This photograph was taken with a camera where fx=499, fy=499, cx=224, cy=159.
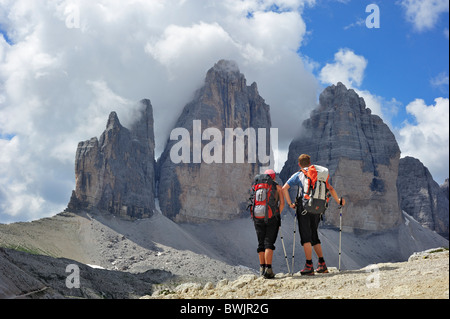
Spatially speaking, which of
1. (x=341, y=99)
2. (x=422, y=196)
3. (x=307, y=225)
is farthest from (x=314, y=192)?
(x=422, y=196)

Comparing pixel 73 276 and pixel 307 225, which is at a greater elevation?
pixel 307 225

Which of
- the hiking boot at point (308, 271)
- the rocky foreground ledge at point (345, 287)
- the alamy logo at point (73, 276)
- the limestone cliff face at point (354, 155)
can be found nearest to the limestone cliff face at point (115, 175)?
the limestone cliff face at point (354, 155)

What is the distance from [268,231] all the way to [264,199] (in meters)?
0.69

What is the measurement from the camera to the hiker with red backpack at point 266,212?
10695 millimetres

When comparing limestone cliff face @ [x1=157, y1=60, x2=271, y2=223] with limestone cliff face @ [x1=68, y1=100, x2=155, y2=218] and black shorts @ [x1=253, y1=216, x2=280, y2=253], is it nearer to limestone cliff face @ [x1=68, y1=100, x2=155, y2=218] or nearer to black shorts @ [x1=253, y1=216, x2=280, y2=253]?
limestone cliff face @ [x1=68, y1=100, x2=155, y2=218]

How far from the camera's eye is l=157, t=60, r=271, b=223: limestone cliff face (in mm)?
106562

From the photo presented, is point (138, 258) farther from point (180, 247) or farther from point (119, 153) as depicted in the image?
point (119, 153)

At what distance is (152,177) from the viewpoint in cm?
10700

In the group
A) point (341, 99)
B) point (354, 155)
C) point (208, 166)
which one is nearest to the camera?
point (208, 166)

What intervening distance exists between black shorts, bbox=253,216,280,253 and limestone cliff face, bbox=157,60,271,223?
94.4 metres

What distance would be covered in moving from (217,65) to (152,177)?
31984 mm

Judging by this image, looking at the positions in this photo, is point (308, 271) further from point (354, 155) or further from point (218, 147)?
point (354, 155)

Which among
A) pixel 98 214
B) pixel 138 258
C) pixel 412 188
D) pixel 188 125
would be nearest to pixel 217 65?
pixel 188 125

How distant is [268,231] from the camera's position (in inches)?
423
